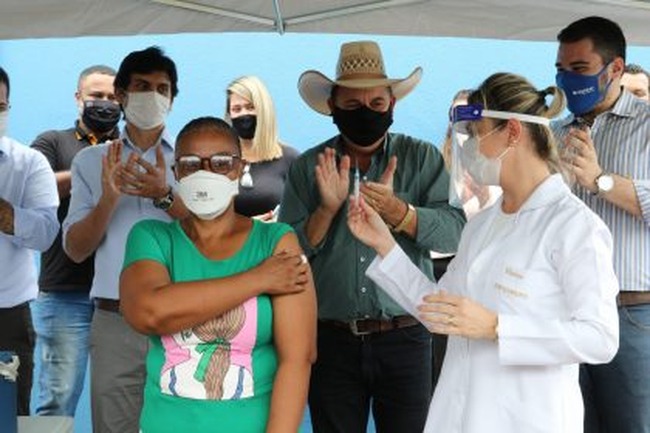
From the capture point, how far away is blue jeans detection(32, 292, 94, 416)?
4066 millimetres

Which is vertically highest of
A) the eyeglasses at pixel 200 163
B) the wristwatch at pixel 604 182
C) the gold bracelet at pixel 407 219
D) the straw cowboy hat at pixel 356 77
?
the straw cowboy hat at pixel 356 77

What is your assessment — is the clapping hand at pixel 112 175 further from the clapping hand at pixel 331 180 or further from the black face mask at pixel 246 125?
the black face mask at pixel 246 125

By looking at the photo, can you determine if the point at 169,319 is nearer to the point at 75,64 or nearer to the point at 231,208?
the point at 231,208

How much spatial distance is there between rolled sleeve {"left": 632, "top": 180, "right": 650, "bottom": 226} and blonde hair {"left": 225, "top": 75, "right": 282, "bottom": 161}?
73.0 inches

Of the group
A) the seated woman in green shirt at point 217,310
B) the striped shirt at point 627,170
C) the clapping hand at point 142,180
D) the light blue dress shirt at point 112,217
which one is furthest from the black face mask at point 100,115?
the striped shirt at point 627,170

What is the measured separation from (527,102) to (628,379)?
1.03 m

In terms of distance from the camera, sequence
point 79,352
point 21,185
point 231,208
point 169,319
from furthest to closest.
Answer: point 79,352, point 21,185, point 231,208, point 169,319

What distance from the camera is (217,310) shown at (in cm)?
224

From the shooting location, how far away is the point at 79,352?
409 centimetres

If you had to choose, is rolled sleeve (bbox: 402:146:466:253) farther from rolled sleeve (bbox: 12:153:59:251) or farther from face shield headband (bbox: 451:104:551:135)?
rolled sleeve (bbox: 12:153:59:251)

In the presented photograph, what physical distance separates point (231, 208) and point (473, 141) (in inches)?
24.6

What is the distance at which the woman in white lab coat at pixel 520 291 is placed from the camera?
2.08 meters

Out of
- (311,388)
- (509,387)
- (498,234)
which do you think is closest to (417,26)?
(311,388)

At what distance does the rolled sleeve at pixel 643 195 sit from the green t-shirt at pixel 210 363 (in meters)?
1.17
